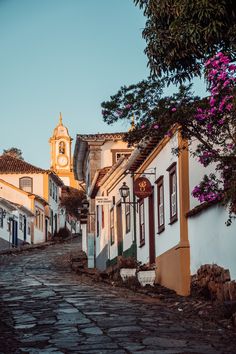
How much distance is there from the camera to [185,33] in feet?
30.0

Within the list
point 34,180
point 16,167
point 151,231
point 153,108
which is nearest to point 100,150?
point 151,231

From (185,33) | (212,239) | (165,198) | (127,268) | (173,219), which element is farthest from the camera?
(127,268)

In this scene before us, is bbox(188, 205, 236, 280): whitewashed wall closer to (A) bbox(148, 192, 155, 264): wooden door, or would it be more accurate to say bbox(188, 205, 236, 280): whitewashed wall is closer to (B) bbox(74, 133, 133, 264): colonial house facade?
(A) bbox(148, 192, 155, 264): wooden door

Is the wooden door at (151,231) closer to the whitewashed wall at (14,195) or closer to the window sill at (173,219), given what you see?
the window sill at (173,219)

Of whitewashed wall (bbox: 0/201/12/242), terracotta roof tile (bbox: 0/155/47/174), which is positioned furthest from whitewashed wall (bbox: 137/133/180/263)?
terracotta roof tile (bbox: 0/155/47/174)

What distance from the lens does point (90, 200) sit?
3434cm

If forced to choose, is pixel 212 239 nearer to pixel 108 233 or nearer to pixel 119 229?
pixel 119 229

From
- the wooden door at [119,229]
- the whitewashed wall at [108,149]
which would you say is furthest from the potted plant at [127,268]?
the whitewashed wall at [108,149]

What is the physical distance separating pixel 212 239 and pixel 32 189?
4930 cm

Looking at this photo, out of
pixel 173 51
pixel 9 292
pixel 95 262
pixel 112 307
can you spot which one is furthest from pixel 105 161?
pixel 173 51

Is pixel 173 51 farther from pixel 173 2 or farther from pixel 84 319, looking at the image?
pixel 84 319

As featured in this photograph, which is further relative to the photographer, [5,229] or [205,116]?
[5,229]

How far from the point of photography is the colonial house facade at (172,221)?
42.8 feet

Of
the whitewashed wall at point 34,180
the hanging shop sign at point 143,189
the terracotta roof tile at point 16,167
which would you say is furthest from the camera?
the terracotta roof tile at point 16,167
